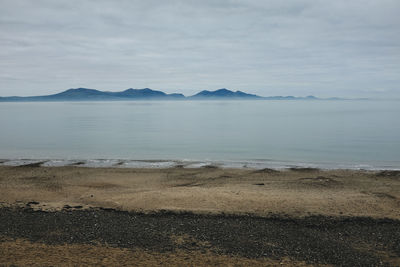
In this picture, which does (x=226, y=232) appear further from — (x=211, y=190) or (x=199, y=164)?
(x=199, y=164)

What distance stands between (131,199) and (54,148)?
725 inches

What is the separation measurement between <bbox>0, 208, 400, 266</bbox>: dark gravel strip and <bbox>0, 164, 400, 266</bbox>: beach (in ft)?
0.07

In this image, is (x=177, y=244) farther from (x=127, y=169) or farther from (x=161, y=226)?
(x=127, y=169)

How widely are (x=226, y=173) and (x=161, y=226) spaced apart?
853 cm

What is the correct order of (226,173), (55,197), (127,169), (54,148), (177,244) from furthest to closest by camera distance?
(54,148)
(127,169)
(226,173)
(55,197)
(177,244)

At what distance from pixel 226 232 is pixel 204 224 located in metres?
0.74

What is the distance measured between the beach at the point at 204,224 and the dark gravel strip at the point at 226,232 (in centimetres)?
2

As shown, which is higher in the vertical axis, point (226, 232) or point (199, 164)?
point (226, 232)

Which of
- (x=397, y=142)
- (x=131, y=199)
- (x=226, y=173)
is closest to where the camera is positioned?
(x=131, y=199)

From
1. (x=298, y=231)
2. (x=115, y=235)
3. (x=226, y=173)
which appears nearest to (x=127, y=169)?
(x=226, y=173)

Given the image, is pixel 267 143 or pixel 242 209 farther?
pixel 267 143

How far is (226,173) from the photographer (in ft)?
55.0

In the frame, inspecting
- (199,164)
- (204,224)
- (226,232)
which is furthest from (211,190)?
(199,164)

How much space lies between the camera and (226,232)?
8.10 meters
